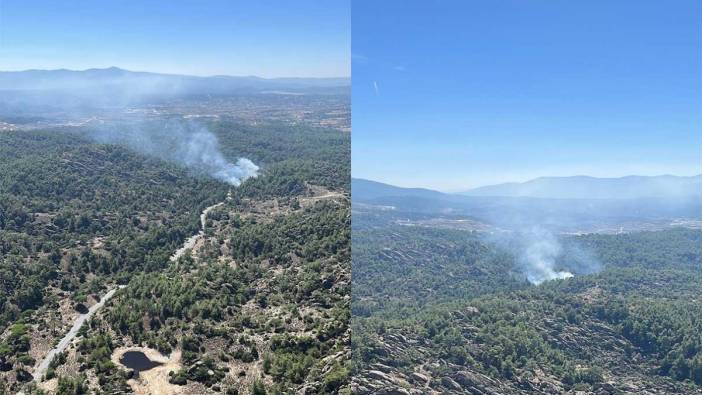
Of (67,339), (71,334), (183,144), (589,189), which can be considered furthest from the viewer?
(183,144)

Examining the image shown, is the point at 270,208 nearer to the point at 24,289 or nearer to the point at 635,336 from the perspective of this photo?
the point at 24,289

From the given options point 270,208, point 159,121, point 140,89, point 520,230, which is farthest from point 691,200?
point 140,89

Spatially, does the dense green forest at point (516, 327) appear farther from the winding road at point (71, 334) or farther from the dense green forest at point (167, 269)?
the winding road at point (71, 334)

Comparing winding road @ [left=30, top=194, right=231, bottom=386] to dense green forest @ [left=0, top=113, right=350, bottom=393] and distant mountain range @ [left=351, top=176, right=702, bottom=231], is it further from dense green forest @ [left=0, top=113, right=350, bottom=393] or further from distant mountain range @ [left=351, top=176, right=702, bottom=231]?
distant mountain range @ [left=351, top=176, right=702, bottom=231]

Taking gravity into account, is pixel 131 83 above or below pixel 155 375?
above

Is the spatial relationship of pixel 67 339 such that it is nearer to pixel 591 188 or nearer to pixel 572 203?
pixel 591 188

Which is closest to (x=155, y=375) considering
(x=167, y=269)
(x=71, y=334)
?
(x=71, y=334)

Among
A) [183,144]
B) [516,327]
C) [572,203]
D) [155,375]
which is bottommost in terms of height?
[155,375]
